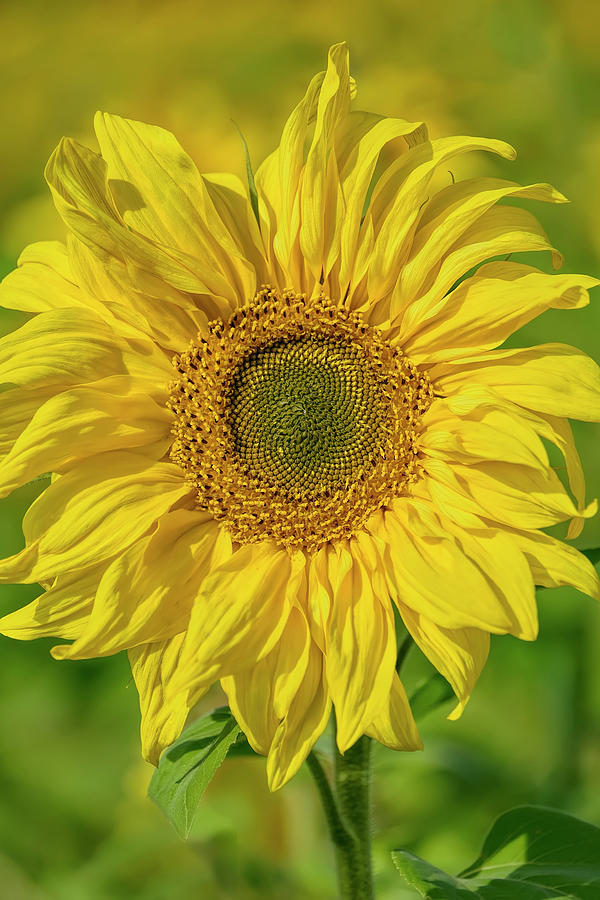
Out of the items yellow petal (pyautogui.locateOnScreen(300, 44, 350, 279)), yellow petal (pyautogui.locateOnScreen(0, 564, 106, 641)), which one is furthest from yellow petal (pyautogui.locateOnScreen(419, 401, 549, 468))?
yellow petal (pyautogui.locateOnScreen(0, 564, 106, 641))

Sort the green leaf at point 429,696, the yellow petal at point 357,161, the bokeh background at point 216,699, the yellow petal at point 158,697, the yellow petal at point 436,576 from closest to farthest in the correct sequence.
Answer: the yellow petal at point 436,576
the yellow petal at point 158,697
the yellow petal at point 357,161
the green leaf at point 429,696
the bokeh background at point 216,699

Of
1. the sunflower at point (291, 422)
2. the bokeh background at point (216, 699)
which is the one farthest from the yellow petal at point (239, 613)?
the bokeh background at point (216, 699)

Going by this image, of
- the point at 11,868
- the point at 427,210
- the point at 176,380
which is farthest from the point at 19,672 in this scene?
the point at 427,210

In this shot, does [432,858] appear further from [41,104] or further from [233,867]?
[41,104]

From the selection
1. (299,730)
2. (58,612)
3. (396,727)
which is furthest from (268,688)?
(58,612)

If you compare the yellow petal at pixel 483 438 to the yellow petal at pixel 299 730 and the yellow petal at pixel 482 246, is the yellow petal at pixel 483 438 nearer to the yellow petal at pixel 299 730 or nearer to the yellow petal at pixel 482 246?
the yellow petal at pixel 482 246

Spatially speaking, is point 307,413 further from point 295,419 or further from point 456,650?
point 456,650

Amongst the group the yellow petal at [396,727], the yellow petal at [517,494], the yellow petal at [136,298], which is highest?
the yellow petal at [136,298]
